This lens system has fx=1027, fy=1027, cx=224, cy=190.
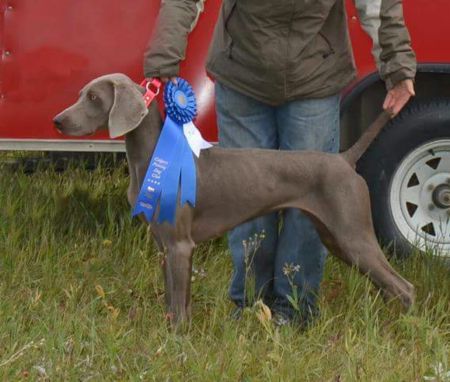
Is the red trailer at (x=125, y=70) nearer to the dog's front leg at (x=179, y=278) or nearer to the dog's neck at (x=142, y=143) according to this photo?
the dog's neck at (x=142, y=143)

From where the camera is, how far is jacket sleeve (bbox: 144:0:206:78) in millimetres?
3857

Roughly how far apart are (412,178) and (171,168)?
181 cm

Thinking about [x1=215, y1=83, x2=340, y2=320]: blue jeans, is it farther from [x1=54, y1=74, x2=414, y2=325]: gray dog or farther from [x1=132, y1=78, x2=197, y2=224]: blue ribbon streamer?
[x1=132, y1=78, x2=197, y2=224]: blue ribbon streamer

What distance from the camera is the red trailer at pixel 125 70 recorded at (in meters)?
5.02

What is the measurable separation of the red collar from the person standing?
0.04 metres

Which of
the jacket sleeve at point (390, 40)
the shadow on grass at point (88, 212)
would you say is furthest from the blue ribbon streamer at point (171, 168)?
the shadow on grass at point (88, 212)

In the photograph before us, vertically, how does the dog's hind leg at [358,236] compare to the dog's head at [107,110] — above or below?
below

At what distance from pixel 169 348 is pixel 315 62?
1.29 m

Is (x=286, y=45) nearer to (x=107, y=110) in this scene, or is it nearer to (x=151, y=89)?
(x=151, y=89)

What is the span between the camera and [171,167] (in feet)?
12.8

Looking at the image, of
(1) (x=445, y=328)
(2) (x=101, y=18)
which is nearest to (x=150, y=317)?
(1) (x=445, y=328)

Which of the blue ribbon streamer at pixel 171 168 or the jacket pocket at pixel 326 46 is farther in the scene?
the jacket pocket at pixel 326 46

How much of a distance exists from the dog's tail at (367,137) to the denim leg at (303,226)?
19 centimetres

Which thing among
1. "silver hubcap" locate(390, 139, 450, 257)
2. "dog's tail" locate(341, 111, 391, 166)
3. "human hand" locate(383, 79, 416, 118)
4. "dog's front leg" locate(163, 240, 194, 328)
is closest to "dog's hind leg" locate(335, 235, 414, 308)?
"dog's tail" locate(341, 111, 391, 166)
